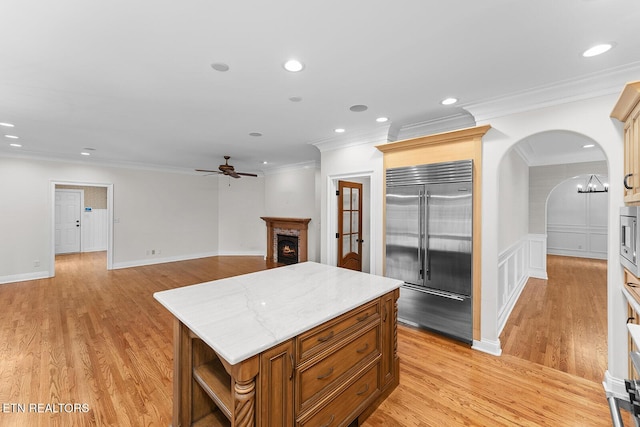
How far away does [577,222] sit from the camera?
25.9 ft

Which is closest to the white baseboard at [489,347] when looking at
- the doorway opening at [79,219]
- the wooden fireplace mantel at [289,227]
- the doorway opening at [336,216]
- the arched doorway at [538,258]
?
the arched doorway at [538,258]

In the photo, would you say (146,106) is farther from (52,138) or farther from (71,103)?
(52,138)

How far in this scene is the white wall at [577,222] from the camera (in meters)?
7.50

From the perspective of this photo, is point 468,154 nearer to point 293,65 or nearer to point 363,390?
point 293,65

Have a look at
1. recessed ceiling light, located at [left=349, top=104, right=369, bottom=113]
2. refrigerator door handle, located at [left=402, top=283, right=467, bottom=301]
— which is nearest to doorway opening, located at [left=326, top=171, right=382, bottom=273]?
refrigerator door handle, located at [left=402, top=283, right=467, bottom=301]

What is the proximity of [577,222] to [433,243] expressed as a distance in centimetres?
778

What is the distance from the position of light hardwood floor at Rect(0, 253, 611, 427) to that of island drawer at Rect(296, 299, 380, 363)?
0.73 meters

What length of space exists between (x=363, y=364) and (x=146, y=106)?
328 cm

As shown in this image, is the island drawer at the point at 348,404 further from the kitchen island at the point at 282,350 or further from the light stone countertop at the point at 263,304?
the light stone countertop at the point at 263,304

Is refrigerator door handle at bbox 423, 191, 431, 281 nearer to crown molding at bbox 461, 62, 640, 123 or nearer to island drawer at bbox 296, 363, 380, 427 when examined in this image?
crown molding at bbox 461, 62, 640, 123

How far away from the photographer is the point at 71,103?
2.86 metres

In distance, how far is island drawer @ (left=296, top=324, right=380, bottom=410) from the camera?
1.46m

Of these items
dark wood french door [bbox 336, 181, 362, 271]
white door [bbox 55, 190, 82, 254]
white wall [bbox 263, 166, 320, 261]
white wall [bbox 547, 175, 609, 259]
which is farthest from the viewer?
white door [bbox 55, 190, 82, 254]

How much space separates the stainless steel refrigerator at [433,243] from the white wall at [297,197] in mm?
3125
